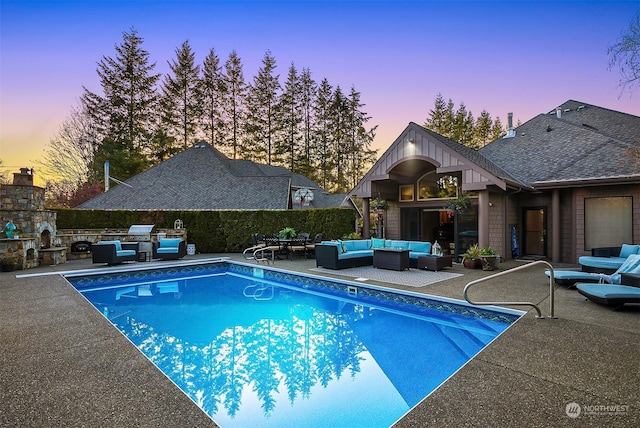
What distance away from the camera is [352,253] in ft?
35.5

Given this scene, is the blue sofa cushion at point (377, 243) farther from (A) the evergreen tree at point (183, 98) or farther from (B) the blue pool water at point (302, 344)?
(A) the evergreen tree at point (183, 98)

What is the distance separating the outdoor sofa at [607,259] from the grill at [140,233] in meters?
15.8

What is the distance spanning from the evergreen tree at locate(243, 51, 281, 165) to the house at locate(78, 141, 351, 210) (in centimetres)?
763

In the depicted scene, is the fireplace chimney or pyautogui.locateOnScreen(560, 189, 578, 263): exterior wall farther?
pyautogui.locateOnScreen(560, 189, 578, 263): exterior wall

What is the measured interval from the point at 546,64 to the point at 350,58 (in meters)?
8.39

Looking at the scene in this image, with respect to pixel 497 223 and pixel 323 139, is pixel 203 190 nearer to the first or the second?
pixel 323 139

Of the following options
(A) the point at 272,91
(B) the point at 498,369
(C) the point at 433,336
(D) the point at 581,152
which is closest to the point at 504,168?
(D) the point at 581,152

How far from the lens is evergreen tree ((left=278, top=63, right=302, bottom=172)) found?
31781 mm

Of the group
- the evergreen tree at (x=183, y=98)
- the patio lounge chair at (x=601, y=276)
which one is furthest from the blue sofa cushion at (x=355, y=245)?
the evergreen tree at (x=183, y=98)

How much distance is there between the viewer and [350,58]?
1577 centimetres

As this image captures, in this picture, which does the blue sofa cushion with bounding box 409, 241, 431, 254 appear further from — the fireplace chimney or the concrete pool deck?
the fireplace chimney

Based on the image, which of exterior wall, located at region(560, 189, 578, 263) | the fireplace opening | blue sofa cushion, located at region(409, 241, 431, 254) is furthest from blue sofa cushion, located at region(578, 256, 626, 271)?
the fireplace opening

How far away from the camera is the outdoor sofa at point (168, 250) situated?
42.0ft

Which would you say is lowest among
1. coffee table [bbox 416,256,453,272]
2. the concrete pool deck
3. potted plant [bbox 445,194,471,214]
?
the concrete pool deck
